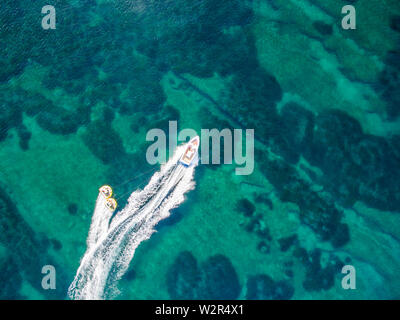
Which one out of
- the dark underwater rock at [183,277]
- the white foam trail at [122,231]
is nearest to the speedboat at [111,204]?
the white foam trail at [122,231]

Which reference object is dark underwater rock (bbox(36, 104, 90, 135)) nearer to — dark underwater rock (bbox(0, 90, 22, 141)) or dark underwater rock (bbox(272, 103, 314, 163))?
dark underwater rock (bbox(0, 90, 22, 141))

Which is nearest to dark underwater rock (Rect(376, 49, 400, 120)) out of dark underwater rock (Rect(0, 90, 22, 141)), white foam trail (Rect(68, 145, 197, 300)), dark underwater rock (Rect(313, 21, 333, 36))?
dark underwater rock (Rect(313, 21, 333, 36))

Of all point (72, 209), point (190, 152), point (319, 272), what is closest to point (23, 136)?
point (72, 209)

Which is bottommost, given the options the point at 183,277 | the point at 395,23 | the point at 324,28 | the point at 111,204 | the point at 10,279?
the point at 10,279

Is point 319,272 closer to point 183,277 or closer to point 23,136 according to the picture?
point 183,277

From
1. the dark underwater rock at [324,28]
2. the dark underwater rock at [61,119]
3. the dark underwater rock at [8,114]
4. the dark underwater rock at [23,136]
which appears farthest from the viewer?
the dark underwater rock at [324,28]

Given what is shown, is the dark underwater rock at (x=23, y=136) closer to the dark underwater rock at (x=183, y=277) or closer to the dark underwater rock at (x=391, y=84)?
→ the dark underwater rock at (x=183, y=277)
